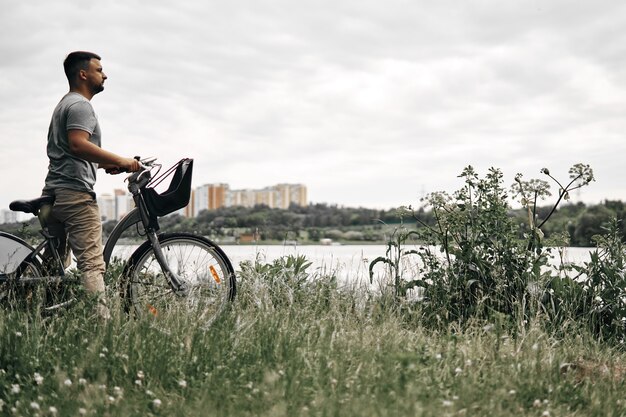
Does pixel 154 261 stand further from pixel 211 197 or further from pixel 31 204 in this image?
pixel 211 197

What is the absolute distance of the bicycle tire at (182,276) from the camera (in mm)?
5773

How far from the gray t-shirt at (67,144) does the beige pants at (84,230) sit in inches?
3.4

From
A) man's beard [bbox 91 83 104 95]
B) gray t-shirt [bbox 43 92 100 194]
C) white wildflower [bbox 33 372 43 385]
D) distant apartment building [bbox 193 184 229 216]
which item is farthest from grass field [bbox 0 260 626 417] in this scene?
distant apartment building [bbox 193 184 229 216]

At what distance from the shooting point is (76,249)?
18.4 ft

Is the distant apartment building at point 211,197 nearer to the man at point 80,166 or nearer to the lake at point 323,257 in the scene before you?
the lake at point 323,257

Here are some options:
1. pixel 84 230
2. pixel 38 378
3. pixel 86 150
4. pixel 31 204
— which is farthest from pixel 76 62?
pixel 38 378

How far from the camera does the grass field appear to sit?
363 centimetres

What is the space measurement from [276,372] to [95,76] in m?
3.10

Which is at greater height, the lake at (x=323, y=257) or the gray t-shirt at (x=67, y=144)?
the gray t-shirt at (x=67, y=144)

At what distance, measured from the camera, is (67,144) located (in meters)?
5.51

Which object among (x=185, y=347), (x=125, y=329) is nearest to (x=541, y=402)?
(x=185, y=347)

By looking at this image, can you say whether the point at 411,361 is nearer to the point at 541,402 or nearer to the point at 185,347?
the point at 541,402

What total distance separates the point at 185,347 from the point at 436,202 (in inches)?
121

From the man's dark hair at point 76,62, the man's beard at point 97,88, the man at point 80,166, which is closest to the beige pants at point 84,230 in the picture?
the man at point 80,166
